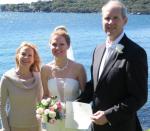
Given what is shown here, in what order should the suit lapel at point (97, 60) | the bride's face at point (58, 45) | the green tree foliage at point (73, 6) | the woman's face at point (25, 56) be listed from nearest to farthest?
the suit lapel at point (97, 60) < the bride's face at point (58, 45) < the woman's face at point (25, 56) < the green tree foliage at point (73, 6)

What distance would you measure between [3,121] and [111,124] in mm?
1718

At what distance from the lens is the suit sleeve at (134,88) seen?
4.12 meters

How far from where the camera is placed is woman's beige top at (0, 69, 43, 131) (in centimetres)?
550

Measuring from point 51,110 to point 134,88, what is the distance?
987 mm

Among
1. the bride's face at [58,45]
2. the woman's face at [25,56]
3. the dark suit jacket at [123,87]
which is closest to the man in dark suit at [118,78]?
the dark suit jacket at [123,87]

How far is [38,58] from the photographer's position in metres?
5.55

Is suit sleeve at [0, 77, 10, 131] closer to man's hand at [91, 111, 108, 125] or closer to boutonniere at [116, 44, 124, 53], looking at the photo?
man's hand at [91, 111, 108, 125]

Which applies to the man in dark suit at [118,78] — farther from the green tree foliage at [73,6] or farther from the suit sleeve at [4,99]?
the green tree foliage at [73,6]

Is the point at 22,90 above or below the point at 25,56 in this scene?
below

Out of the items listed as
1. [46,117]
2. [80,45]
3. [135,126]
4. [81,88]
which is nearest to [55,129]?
[46,117]

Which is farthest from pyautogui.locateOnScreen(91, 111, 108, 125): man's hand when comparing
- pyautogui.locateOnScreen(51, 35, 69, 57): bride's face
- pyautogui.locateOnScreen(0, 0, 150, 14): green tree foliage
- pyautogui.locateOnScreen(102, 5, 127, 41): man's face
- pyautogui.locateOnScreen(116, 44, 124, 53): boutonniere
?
pyautogui.locateOnScreen(0, 0, 150, 14): green tree foliage

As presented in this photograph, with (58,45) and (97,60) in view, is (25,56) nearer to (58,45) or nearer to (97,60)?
(58,45)

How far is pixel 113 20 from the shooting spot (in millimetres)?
4219

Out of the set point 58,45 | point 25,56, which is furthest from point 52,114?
point 25,56
